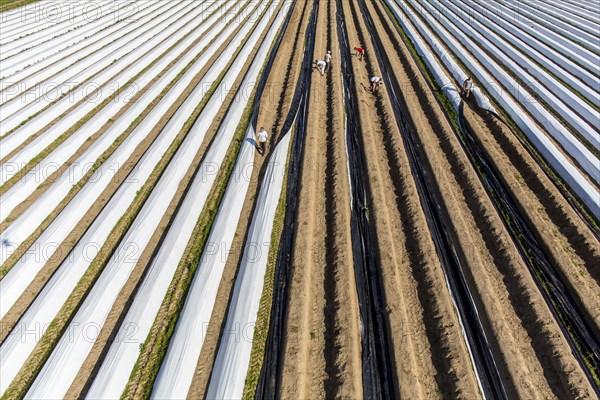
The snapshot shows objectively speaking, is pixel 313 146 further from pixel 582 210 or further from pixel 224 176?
pixel 582 210

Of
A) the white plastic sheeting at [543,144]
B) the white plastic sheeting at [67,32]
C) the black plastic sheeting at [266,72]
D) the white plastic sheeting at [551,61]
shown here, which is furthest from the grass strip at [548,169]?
the white plastic sheeting at [67,32]

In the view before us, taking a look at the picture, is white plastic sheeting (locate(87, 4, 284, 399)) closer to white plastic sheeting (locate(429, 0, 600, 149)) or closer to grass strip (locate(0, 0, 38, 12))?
white plastic sheeting (locate(429, 0, 600, 149))

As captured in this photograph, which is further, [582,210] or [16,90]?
[16,90]

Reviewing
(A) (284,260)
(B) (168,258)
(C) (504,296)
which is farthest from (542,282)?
(B) (168,258)

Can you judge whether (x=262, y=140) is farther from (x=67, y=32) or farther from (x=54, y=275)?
(x=67, y=32)

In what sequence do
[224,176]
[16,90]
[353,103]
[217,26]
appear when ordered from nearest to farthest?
[224,176] → [353,103] → [16,90] → [217,26]

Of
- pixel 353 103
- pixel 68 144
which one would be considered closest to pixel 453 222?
pixel 353 103
